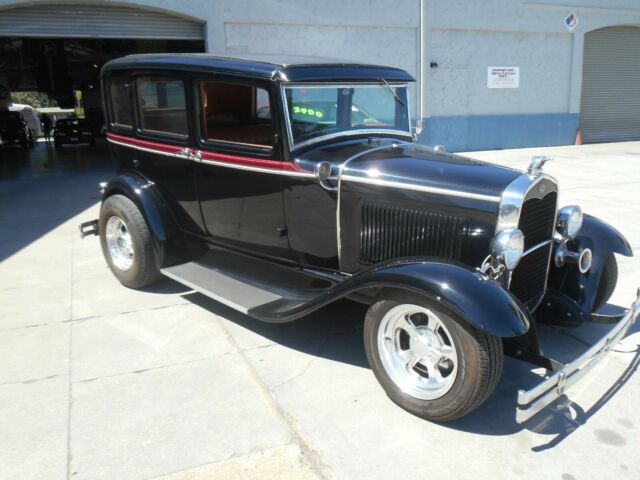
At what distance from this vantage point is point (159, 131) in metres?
4.48

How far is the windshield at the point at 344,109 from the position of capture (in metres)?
3.54

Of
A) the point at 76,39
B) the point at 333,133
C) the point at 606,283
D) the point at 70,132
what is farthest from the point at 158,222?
the point at 70,132

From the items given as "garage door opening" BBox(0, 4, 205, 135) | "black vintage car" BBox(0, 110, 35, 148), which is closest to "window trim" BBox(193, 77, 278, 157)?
"garage door opening" BBox(0, 4, 205, 135)

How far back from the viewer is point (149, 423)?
2.81 m

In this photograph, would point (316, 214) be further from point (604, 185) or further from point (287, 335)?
point (604, 185)

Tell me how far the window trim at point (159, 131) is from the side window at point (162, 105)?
0.01m

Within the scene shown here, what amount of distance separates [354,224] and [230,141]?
118 centimetres

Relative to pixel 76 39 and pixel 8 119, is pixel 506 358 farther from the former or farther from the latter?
pixel 8 119

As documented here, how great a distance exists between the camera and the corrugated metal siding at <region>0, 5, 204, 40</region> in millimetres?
10258

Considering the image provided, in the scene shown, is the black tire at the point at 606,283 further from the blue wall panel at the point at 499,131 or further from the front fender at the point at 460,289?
the blue wall panel at the point at 499,131

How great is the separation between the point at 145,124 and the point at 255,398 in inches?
106

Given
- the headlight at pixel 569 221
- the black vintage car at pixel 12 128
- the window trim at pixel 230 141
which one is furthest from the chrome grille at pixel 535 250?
the black vintage car at pixel 12 128

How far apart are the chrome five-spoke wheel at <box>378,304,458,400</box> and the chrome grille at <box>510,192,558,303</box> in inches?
24.9

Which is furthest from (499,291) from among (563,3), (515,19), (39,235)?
(563,3)
